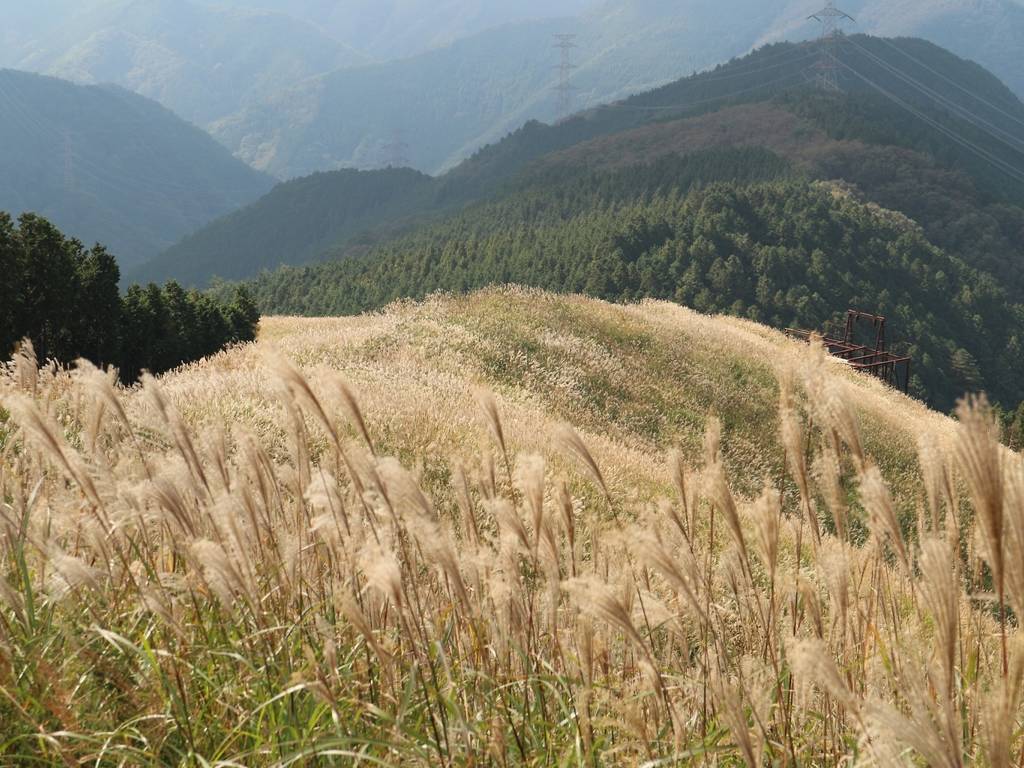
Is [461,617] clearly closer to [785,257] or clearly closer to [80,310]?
[80,310]

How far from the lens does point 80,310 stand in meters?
34.4

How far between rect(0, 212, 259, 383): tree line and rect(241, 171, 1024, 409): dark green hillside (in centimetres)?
5451

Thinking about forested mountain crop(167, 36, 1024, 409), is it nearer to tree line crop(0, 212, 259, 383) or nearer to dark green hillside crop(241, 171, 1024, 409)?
dark green hillside crop(241, 171, 1024, 409)

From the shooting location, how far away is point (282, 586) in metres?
3.29

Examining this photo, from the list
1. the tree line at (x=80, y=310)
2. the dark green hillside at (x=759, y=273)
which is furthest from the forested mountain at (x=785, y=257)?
the tree line at (x=80, y=310)

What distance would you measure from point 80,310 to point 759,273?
280 feet

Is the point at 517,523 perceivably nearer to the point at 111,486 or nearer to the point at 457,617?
the point at 457,617

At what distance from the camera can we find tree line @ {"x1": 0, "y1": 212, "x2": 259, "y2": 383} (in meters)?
30.6

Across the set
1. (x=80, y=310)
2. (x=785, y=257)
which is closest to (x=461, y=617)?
(x=80, y=310)

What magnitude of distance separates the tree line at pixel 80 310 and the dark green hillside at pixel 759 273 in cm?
5451

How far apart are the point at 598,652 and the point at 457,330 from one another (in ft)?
47.9

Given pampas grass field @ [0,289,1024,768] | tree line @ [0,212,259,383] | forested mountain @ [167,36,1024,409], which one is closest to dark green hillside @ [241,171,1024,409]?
forested mountain @ [167,36,1024,409]

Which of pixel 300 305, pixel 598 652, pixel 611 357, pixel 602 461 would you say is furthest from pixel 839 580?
pixel 300 305

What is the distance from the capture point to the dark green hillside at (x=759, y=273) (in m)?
101
